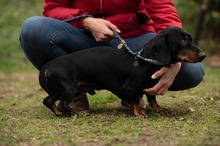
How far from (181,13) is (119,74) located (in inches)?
212

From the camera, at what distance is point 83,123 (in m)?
3.46

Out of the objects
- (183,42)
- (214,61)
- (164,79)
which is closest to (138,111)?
(164,79)

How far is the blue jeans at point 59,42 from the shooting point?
3922mm

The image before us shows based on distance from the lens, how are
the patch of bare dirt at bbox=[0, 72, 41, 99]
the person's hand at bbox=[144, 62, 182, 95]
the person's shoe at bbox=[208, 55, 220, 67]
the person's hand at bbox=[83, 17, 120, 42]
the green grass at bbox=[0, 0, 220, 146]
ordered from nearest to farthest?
the green grass at bbox=[0, 0, 220, 146] < the person's hand at bbox=[144, 62, 182, 95] < the person's hand at bbox=[83, 17, 120, 42] < the patch of bare dirt at bbox=[0, 72, 41, 99] < the person's shoe at bbox=[208, 55, 220, 67]

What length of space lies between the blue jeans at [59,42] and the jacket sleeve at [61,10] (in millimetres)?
78

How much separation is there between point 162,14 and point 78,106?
3.36 feet

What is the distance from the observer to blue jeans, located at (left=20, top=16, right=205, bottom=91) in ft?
12.9

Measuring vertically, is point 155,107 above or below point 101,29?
below

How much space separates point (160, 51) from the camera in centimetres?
346

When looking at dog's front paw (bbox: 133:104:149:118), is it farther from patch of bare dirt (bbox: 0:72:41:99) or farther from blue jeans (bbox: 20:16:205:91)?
patch of bare dirt (bbox: 0:72:41:99)

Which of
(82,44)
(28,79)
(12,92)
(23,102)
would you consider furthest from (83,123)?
(28,79)

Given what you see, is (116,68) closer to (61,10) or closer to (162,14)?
(162,14)

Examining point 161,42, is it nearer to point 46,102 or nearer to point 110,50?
point 110,50

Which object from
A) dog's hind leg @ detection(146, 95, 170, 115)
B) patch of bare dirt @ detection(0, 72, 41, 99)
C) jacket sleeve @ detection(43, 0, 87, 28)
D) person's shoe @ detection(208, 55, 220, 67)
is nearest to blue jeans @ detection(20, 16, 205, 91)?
jacket sleeve @ detection(43, 0, 87, 28)
